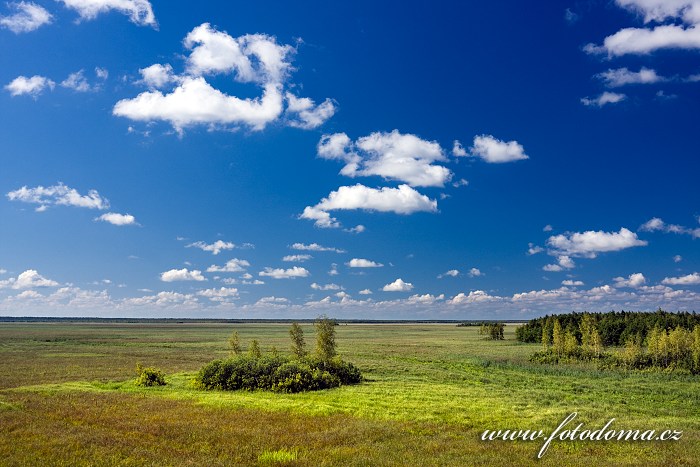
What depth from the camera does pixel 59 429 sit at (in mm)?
24766

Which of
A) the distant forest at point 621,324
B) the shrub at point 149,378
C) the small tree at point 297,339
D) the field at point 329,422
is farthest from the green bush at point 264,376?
the distant forest at point 621,324

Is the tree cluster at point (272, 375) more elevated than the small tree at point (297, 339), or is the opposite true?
the small tree at point (297, 339)

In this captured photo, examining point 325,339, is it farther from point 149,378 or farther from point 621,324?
point 621,324

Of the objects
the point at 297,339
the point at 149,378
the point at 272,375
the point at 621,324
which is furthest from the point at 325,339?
the point at 621,324

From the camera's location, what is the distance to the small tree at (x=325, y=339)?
52.3m

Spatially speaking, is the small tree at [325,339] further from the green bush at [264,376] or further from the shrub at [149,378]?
the shrub at [149,378]

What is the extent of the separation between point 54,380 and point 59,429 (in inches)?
1066

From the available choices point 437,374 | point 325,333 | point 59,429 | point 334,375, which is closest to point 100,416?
point 59,429

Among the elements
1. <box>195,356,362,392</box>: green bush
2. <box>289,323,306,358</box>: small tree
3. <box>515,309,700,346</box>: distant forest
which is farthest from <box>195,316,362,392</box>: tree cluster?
<box>515,309,700,346</box>: distant forest

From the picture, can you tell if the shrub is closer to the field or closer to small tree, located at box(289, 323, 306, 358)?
the field

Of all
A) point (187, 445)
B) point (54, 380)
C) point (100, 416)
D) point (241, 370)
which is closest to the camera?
point (187, 445)

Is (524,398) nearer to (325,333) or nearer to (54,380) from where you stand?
(325,333)

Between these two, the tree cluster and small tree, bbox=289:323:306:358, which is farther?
small tree, bbox=289:323:306:358

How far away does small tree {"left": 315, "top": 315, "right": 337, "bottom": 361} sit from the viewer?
171 ft
